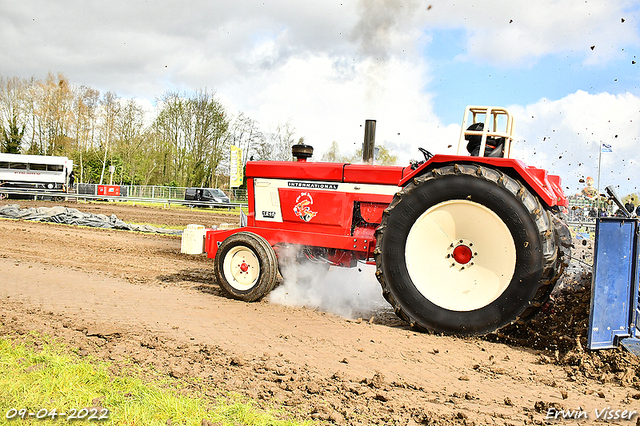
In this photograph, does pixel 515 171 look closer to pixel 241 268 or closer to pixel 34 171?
pixel 241 268

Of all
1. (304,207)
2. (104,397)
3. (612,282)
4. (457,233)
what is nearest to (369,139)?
(304,207)

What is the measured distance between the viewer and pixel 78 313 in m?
5.12

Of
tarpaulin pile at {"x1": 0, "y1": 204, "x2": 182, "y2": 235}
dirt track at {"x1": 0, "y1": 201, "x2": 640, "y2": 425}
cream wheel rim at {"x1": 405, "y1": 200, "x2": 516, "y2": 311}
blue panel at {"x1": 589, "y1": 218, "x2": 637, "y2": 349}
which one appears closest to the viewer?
dirt track at {"x1": 0, "y1": 201, "x2": 640, "y2": 425}

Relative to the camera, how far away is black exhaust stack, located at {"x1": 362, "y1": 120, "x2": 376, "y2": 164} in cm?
590

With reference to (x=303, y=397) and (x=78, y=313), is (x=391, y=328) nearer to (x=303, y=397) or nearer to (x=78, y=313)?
(x=303, y=397)

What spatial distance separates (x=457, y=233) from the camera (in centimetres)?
452

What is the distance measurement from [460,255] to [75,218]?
46.1ft

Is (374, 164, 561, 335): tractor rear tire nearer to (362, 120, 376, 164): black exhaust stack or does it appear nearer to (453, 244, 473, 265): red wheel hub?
(453, 244, 473, 265): red wheel hub

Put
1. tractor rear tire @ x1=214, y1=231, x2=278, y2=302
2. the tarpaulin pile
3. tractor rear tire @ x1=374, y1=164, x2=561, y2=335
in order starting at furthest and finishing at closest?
the tarpaulin pile < tractor rear tire @ x1=214, y1=231, x2=278, y2=302 < tractor rear tire @ x1=374, y1=164, x2=561, y2=335

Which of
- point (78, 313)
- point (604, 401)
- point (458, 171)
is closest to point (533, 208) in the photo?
point (458, 171)

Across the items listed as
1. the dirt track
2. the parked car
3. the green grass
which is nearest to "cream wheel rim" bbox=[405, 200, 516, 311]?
the dirt track

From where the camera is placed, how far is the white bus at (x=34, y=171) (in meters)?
34.6

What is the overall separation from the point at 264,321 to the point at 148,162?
1679 inches

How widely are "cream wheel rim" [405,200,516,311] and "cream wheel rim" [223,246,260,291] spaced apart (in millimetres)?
2190
